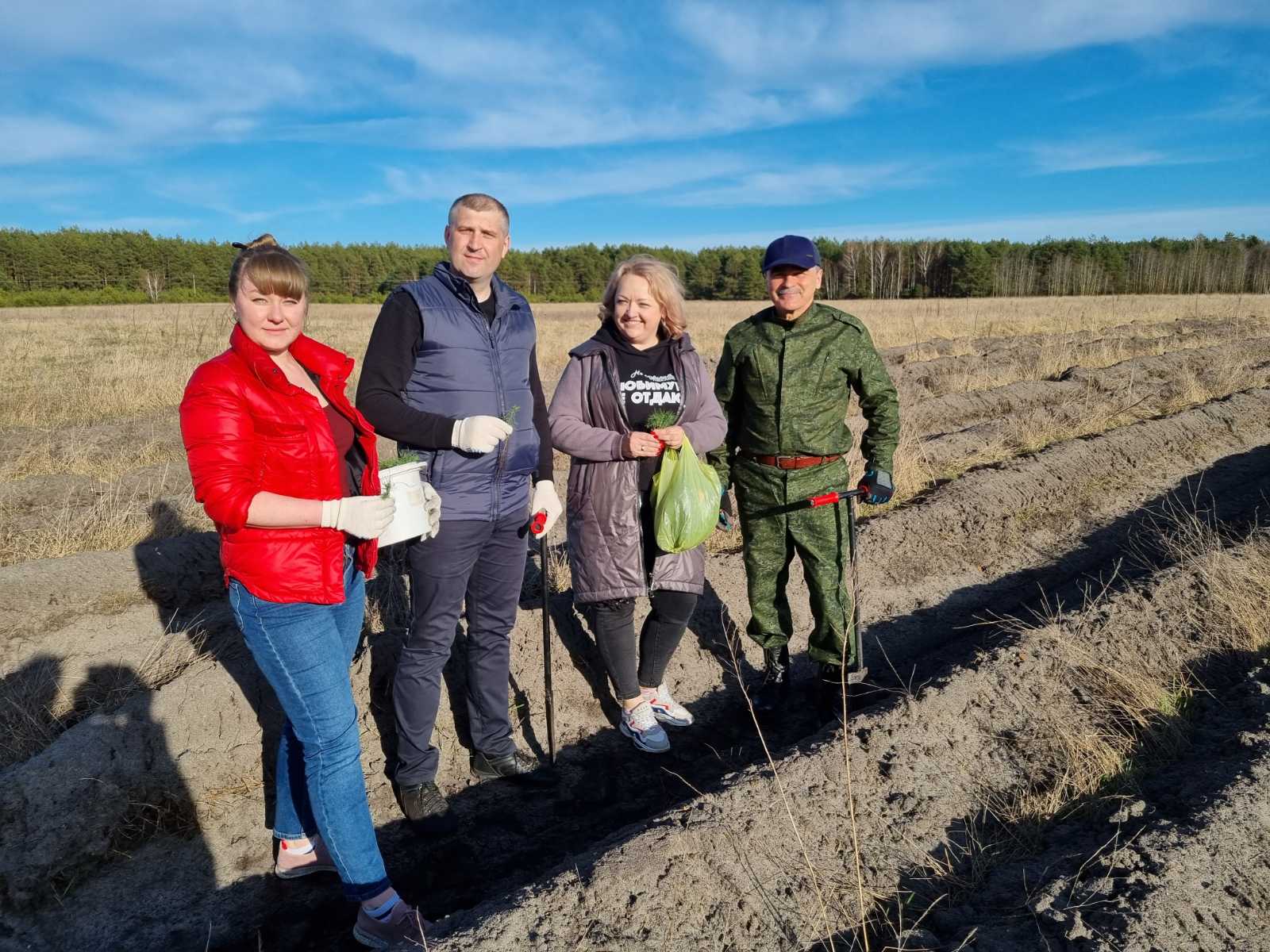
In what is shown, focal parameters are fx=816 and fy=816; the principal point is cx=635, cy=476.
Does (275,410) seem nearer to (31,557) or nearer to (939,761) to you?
(939,761)

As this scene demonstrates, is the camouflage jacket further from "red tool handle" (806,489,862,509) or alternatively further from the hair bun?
the hair bun

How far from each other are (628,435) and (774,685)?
1.85 m

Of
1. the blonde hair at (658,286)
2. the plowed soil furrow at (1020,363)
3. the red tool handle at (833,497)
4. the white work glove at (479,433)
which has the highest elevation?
the blonde hair at (658,286)

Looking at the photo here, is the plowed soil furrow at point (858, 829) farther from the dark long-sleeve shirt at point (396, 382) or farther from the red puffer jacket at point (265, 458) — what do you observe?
the dark long-sleeve shirt at point (396, 382)

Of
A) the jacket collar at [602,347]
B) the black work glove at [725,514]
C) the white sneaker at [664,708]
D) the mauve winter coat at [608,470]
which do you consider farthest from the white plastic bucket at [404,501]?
the white sneaker at [664,708]

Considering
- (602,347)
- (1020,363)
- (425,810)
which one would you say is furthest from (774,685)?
(1020,363)

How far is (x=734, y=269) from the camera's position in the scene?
68.0 metres

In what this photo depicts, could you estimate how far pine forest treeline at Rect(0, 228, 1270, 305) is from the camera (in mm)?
50531

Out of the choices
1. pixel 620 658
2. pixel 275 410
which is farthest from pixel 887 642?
pixel 275 410

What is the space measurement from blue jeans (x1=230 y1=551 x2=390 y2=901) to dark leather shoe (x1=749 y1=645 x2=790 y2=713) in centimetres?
227

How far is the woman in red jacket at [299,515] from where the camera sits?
85.9 inches

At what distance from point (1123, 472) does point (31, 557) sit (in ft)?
30.9

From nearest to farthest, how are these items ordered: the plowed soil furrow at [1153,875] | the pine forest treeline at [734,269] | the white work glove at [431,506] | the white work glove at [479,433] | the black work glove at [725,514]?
the plowed soil furrow at [1153,875] → the white work glove at [431,506] → the white work glove at [479,433] → the black work glove at [725,514] → the pine forest treeline at [734,269]

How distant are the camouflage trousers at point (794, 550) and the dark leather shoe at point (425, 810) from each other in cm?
180
